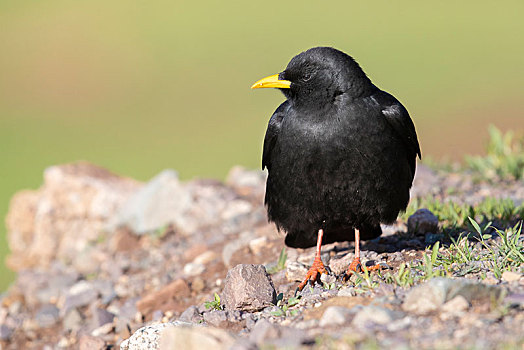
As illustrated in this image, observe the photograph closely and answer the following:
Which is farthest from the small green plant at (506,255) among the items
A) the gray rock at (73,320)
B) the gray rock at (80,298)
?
the gray rock at (80,298)

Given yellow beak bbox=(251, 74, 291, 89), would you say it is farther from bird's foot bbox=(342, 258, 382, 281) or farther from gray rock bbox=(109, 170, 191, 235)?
gray rock bbox=(109, 170, 191, 235)

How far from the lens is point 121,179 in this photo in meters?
9.06

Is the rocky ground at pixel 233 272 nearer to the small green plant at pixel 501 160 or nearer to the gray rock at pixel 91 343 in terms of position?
the gray rock at pixel 91 343

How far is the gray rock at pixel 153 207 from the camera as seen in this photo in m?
8.20

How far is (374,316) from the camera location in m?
3.28

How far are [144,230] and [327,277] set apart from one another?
12.2 feet

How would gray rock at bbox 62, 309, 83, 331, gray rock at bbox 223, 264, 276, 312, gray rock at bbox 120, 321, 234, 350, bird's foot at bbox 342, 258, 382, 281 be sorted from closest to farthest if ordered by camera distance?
gray rock at bbox 120, 321, 234, 350, gray rock at bbox 223, 264, 276, 312, bird's foot at bbox 342, 258, 382, 281, gray rock at bbox 62, 309, 83, 331

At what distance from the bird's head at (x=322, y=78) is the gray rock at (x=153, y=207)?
11.4ft

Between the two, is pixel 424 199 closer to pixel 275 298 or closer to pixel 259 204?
pixel 259 204

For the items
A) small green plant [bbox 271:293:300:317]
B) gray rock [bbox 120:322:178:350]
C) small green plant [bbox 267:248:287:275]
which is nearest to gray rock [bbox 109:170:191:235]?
small green plant [bbox 267:248:287:275]

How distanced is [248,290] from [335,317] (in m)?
1.18

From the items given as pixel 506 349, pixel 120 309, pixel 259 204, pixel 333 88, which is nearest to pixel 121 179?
pixel 259 204

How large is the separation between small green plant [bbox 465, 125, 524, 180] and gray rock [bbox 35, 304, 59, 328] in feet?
17.7

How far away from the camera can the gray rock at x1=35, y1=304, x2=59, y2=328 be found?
692 centimetres
